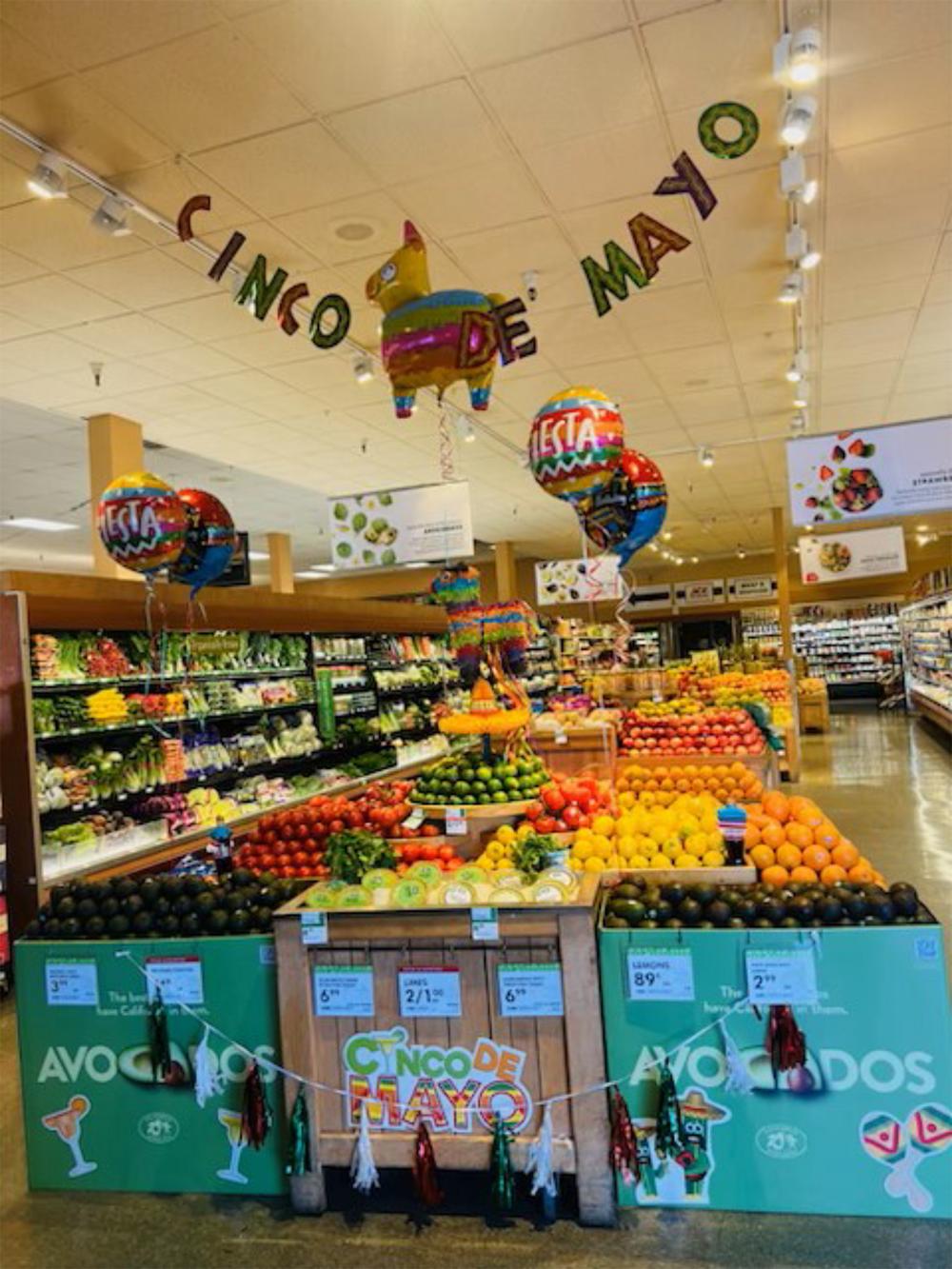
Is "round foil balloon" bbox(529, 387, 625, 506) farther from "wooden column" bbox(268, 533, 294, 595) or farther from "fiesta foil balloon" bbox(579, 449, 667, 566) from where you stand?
"wooden column" bbox(268, 533, 294, 595)

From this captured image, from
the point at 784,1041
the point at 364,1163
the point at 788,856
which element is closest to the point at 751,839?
the point at 788,856

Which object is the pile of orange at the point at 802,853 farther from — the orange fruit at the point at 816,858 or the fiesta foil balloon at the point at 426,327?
the fiesta foil balloon at the point at 426,327

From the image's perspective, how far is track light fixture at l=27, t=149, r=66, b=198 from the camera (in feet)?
11.8

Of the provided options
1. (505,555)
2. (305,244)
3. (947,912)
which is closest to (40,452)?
(305,244)

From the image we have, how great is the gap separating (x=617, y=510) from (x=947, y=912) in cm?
330

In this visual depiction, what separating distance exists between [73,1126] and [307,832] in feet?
5.82

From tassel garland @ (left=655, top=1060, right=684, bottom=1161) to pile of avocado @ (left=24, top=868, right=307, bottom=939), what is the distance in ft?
4.54

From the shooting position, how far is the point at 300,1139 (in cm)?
283

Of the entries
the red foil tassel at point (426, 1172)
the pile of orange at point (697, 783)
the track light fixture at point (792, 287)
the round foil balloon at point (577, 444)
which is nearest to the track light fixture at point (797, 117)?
the round foil balloon at point (577, 444)

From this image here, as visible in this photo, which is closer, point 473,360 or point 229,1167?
point 229,1167

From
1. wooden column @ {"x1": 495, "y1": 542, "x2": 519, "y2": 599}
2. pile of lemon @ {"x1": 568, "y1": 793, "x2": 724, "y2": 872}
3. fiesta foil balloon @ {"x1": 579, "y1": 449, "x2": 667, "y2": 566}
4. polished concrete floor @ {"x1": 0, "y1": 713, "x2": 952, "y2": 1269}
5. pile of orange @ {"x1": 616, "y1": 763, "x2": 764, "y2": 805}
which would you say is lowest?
polished concrete floor @ {"x1": 0, "y1": 713, "x2": 952, "y2": 1269}

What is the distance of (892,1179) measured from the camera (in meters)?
2.63

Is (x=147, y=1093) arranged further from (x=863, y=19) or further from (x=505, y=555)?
(x=505, y=555)

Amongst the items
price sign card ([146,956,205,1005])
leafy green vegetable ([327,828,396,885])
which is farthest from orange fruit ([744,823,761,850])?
price sign card ([146,956,205,1005])
